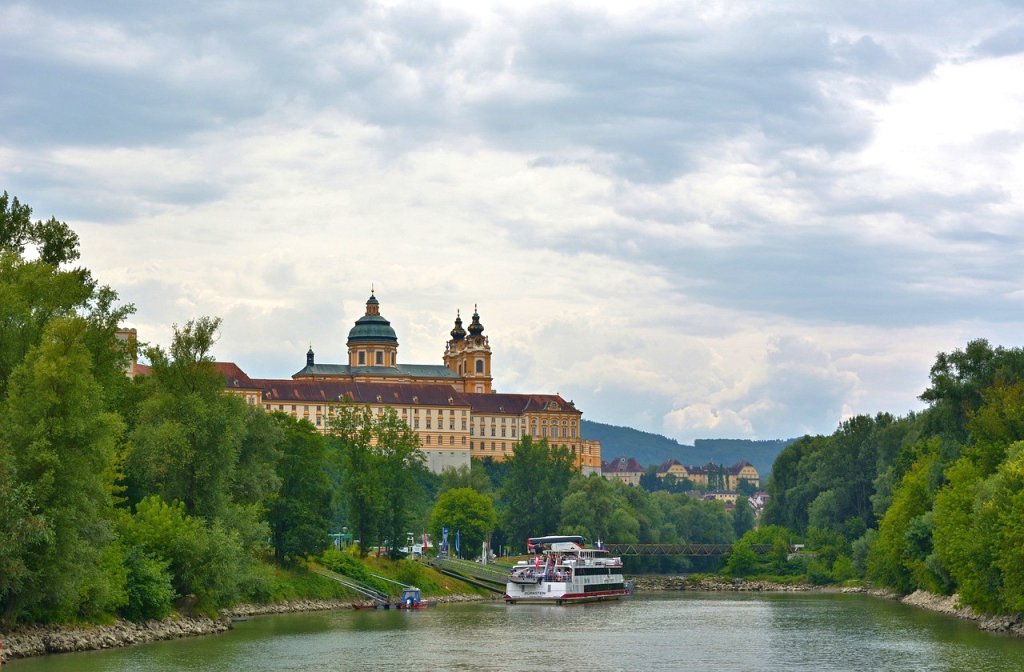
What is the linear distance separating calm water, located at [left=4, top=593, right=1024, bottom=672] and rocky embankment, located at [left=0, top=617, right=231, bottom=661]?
944mm

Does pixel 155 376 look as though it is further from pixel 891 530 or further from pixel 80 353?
pixel 891 530

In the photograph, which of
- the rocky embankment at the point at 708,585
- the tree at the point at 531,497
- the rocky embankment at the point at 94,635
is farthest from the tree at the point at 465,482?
the rocky embankment at the point at 94,635

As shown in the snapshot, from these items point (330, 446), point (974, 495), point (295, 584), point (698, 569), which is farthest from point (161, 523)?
point (698, 569)

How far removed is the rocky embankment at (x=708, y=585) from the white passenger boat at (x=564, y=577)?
18.7 metres

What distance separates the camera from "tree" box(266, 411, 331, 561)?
8825 centimetres

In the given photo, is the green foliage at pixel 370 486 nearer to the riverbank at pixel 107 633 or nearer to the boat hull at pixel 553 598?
the boat hull at pixel 553 598

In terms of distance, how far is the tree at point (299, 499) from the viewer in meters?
88.2

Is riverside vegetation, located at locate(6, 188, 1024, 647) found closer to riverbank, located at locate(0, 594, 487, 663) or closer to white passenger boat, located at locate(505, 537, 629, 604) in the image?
riverbank, located at locate(0, 594, 487, 663)

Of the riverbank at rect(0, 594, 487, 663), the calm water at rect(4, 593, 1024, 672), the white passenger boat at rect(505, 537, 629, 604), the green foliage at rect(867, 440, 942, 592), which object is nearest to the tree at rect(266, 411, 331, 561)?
the calm water at rect(4, 593, 1024, 672)

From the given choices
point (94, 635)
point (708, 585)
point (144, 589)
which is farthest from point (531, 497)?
point (94, 635)

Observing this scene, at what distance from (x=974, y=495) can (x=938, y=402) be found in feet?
68.1

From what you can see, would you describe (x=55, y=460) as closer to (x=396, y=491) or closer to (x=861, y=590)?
(x=396, y=491)

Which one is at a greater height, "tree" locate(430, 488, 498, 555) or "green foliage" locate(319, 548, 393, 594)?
"tree" locate(430, 488, 498, 555)

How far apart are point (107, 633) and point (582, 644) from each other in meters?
22.4
